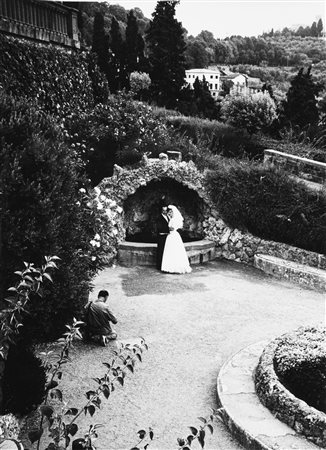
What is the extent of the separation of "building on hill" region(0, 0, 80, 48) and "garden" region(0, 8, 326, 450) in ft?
1.39

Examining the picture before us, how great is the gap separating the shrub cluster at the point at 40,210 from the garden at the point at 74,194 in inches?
0.6

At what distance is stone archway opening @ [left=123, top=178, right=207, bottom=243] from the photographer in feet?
45.5

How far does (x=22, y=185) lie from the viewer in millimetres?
5977

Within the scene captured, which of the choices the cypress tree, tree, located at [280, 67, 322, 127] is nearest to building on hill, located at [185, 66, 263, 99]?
the cypress tree

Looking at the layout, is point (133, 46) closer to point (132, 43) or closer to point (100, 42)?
point (132, 43)

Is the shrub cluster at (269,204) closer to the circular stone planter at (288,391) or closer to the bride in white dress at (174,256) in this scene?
the bride in white dress at (174,256)

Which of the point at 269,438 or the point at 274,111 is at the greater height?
the point at 274,111

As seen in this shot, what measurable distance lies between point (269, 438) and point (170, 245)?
22.0 ft

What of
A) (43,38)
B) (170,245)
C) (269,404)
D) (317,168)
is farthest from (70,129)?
(269,404)

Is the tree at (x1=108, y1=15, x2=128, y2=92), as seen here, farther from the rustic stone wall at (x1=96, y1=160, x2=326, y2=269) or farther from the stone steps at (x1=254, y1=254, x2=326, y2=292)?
the stone steps at (x1=254, y1=254, x2=326, y2=292)

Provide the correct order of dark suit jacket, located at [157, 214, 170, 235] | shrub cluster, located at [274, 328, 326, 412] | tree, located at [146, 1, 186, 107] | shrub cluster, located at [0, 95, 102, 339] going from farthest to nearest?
tree, located at [146, 1, 186, 107], dark suit jacket, located at [157, 214, 170, 235], shrub cluster, located at [274, 328, 326, 412], shrub cluster, located at [0, 95, 102, 339]

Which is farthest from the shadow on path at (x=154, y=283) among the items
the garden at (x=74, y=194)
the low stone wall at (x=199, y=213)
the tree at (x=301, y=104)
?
the tree at (x=301, y=104)

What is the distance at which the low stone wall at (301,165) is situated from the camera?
14.2 m

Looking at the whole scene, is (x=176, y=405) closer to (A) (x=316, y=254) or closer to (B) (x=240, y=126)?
(A) (x=316, y=254)
